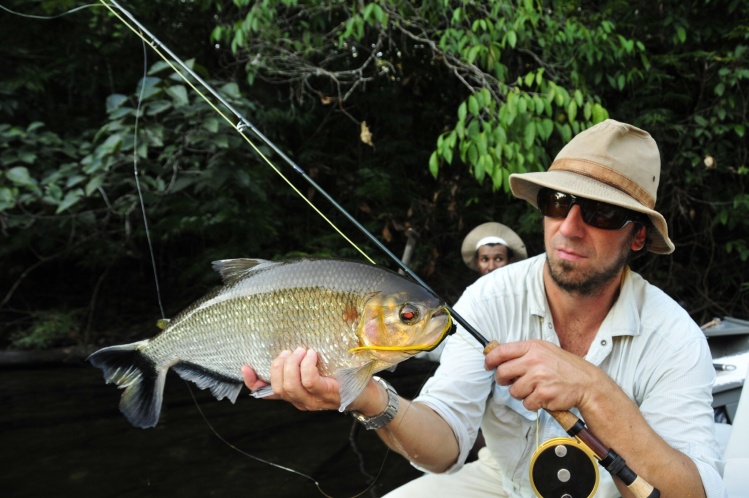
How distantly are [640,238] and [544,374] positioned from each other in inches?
33.2

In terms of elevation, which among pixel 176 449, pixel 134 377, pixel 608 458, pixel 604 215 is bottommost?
pixel 176 449

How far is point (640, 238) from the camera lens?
2471 millimetres

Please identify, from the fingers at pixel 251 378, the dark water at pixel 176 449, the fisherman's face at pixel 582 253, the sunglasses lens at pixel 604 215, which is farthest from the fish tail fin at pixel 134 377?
the dark water at pixel 176 449

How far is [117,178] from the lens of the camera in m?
Result: 5.97

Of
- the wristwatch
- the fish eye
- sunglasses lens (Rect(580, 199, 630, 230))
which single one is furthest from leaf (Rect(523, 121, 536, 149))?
the fish eye

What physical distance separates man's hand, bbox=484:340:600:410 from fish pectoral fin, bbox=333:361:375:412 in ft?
1.30

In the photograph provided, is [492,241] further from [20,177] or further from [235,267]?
[20,177]

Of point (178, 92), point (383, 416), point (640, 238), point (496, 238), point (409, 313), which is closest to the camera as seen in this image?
point (409, 313)

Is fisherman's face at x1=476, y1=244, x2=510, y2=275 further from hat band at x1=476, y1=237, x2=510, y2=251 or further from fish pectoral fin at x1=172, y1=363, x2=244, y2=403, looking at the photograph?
fish pectoral fin at x1=172, y1=363, x2=244, y2=403

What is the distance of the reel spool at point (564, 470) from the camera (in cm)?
210

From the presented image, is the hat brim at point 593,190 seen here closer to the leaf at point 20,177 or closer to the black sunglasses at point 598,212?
the black sunglasses at point 598,212

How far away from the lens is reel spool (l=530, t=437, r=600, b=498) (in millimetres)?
2098

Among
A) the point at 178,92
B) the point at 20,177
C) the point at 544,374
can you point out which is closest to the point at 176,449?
the point at 20,177

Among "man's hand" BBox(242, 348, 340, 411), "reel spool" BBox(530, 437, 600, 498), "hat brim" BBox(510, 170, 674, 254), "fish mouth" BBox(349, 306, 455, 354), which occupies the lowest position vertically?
"reel spool" BBox(530, 437, 600, 498)
